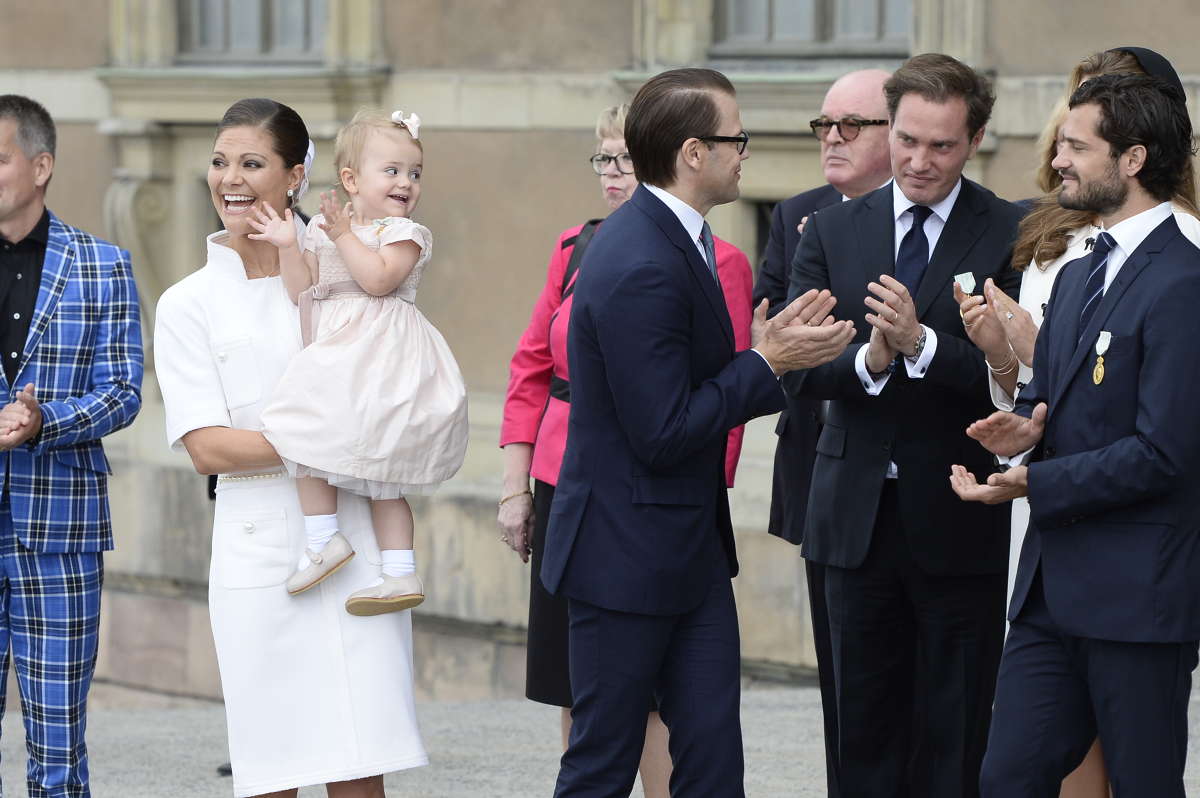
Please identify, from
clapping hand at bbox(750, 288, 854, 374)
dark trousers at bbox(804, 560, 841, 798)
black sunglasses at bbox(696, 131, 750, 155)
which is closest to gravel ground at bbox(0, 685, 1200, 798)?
dark trousers at bbox(804, 560, 841, 798)

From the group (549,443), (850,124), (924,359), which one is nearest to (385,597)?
(549,443)

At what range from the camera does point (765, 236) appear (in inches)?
363

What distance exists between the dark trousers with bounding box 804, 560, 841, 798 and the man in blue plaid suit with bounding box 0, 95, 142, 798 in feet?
6.01

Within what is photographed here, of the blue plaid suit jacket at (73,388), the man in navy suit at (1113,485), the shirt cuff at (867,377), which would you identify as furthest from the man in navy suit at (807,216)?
the blue plaid suit jacket at (73,388)

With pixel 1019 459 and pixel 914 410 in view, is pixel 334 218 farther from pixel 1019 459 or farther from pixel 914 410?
pixel 1019 459

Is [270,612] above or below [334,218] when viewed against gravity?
below

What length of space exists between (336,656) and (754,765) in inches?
103

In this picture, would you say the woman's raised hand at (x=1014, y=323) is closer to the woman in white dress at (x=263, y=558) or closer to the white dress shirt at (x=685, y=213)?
the white dress shirt at (x=685, y=213)

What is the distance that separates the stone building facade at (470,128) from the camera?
28.2 ft

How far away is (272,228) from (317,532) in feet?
2.17

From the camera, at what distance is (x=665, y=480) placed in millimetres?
3953

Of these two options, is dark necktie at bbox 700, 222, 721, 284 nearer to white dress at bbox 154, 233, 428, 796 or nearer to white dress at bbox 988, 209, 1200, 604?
white dress at bbox 988, 209, 1200, 604

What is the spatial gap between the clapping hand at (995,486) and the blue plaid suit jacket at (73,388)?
2.18 meters

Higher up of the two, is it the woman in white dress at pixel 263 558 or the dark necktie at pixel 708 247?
the dark necktie at pixel 708 247
